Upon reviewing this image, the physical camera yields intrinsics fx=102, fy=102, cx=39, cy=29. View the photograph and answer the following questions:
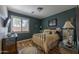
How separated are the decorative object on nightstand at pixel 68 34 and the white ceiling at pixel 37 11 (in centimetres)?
27

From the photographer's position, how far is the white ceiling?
1758 mm

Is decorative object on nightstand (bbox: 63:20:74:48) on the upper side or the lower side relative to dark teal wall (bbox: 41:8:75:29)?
lower

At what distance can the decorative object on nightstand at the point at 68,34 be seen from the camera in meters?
1.73

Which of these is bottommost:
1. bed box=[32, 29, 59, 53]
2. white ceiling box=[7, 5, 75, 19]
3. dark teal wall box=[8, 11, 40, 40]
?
bed box=[32, 29, 59, 53]

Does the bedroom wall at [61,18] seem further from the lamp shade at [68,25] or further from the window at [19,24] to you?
the window at [19,24]

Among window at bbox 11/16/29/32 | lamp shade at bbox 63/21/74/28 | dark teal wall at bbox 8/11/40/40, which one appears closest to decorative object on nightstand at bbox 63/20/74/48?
lamp shade at bbox 63/21/74/28

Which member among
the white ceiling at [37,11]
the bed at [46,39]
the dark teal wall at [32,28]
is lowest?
the bed at [46,39]

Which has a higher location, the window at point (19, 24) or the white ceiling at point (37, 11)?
the white ceiling at point (37, 11)

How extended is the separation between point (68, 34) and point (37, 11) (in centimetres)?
67

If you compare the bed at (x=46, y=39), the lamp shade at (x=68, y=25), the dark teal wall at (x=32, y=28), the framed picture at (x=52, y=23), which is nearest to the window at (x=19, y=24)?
the dark teal wall at (x=32, y=28)

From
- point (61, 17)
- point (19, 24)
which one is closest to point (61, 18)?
point (61, 17)

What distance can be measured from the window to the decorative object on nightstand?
2.18 ft

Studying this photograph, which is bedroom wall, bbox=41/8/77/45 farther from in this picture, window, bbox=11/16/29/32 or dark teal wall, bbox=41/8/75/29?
window, bbox=11/16/29/32
